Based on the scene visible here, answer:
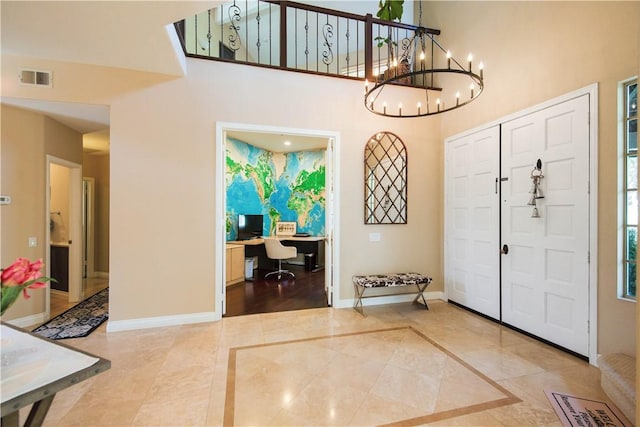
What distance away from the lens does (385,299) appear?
4.13 m

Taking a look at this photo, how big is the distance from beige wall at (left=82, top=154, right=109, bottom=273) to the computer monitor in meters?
2.65

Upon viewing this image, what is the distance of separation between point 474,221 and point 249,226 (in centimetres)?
430

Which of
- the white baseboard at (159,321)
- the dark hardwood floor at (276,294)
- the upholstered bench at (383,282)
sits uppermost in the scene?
the upholstered bench at (383,282)

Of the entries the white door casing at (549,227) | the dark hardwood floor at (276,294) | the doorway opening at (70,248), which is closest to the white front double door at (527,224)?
the white door casing at (549,227)

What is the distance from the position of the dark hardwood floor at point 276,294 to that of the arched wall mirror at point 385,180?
152 centimetres

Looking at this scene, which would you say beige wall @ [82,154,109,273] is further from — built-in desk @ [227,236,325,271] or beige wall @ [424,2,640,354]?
beige wall @ [424,2,640,354]

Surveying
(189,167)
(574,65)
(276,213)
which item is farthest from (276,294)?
(574,65)

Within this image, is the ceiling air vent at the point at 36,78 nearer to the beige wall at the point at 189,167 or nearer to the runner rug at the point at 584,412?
the beige wall at the point at 189,167

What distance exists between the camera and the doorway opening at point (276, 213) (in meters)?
3.86

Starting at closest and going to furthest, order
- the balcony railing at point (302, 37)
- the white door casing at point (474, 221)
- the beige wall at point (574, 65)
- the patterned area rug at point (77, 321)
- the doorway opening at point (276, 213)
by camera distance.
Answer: the beige wall at point (574, 65)
the patterned area rug at point (77, 321)
the white door casing at point (474, 221)
the doorway opening at point (276, 213)
the balcony railing at point (302, 37)

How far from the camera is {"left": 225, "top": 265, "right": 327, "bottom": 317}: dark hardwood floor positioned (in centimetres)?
396

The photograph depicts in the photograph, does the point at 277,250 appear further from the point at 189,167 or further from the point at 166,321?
the point at 189,167

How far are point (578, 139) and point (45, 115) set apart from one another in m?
5.81

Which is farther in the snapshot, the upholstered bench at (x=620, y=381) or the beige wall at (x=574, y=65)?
the beige wall at (x=574, y=65)
